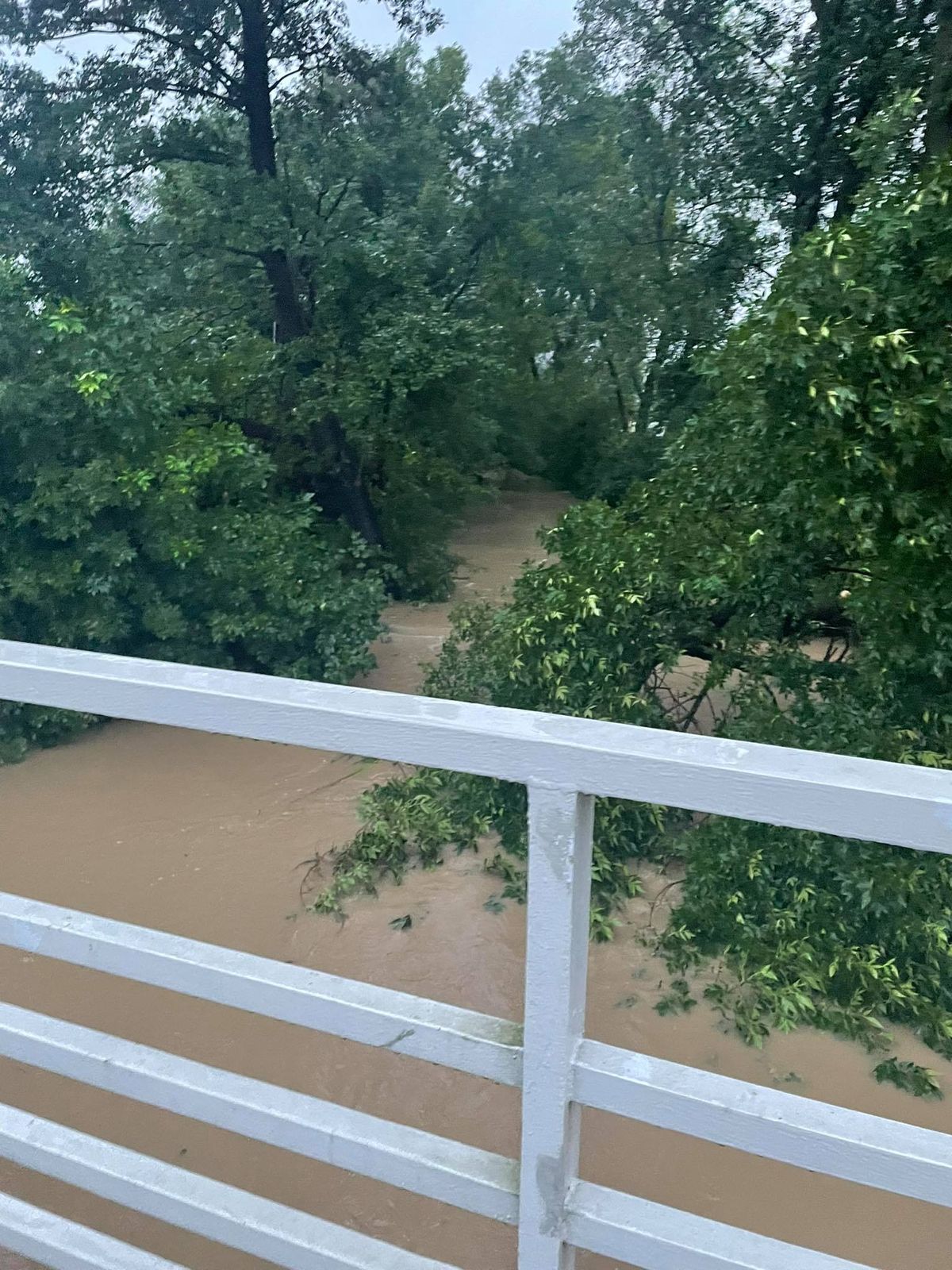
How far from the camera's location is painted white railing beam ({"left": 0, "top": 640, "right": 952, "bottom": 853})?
29.9 inches

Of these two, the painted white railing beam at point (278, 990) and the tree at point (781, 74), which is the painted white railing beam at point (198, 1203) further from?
the tree at point (781, 74)

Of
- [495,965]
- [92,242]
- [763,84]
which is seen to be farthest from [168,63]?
[495,965]

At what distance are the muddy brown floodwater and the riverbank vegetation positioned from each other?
0.56 ft

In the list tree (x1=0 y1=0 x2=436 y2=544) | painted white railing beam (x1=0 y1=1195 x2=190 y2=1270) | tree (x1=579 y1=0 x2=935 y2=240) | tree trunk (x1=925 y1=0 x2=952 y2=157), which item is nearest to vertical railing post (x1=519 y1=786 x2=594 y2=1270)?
painted white railing beam (x1=0 y1=1195 x2=190 y2=1270)

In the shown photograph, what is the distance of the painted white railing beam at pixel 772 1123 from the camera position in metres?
0.85

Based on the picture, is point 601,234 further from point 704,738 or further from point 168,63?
point 704,738

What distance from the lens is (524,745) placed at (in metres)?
0.86

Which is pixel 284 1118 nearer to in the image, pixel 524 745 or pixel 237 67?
pixel 524 745

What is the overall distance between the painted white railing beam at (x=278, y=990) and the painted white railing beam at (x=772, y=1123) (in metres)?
0.10

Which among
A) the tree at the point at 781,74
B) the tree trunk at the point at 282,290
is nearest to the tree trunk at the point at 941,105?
the tree at the point at 781,74

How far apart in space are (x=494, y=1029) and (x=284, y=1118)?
28cm

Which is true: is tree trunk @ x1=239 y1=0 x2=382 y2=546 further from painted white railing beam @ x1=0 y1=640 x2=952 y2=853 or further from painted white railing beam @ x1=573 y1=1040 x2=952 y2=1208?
painted white railing beam @ x1=573 y1=1040 x2=952 y2=1208

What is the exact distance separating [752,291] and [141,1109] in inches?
297

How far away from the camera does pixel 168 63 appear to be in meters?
7.76
